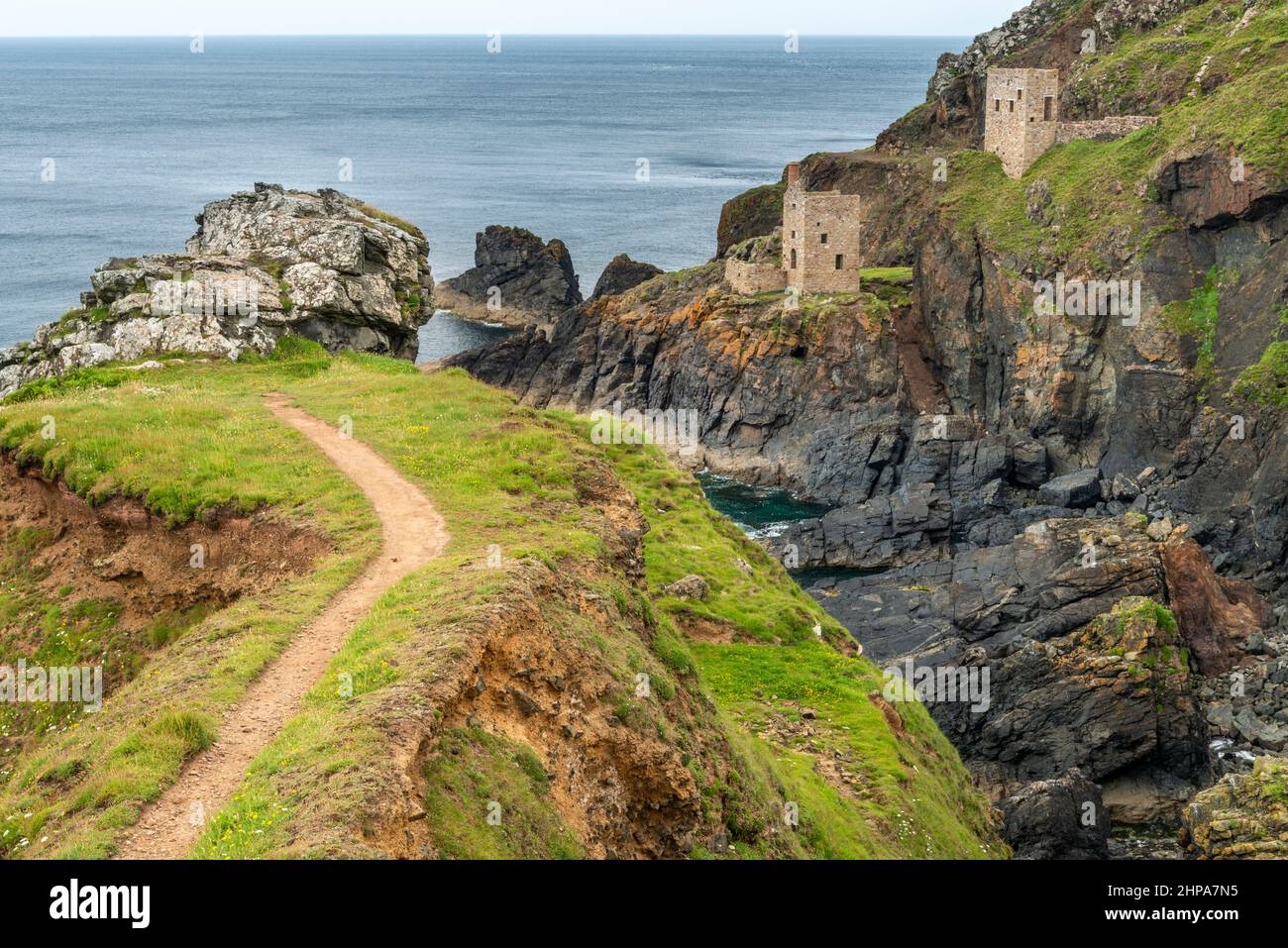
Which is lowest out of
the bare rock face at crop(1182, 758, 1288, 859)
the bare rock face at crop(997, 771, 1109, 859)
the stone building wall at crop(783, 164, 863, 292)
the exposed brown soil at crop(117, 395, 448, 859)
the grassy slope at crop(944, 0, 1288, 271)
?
the bare rock face at crop(997, 771, 1109, 859)

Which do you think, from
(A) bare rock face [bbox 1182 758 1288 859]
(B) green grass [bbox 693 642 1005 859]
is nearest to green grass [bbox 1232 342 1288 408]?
Result: (A) bare rock face [bbox 1182 758 1288 859]

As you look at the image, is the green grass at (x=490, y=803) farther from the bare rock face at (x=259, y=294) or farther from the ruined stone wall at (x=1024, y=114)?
the ruined stone wall at (x=1024, y=114)

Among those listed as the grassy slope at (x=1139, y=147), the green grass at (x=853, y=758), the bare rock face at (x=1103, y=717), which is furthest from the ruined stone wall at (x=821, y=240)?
the green grass at (x=853, y=758)

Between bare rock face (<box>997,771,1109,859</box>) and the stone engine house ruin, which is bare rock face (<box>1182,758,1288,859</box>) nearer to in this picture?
bare rock face (<box>997,771,1109,859</box>)

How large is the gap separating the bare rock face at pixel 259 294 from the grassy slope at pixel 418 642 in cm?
164

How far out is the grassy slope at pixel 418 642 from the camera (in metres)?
13.9

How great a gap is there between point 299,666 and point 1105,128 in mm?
82710

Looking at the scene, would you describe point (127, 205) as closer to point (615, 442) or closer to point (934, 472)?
point (934, 472)

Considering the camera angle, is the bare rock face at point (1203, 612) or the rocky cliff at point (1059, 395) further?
the bare rock face at point (1203, 612)

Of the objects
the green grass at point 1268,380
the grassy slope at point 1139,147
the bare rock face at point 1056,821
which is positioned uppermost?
the grassy slope at point 1139,147

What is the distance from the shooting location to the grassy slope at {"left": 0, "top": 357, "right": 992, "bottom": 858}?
45.7ft

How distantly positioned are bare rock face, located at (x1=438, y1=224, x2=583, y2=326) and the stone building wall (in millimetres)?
36627

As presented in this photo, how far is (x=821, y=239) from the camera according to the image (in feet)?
293

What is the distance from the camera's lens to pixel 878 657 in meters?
50.4
